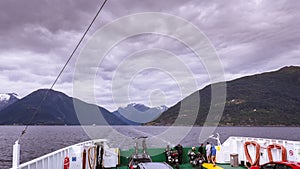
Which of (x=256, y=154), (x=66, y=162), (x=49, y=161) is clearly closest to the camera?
(x=49, y=161)

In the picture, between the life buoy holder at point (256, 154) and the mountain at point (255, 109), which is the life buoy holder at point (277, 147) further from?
the mountain at point (255, 109)

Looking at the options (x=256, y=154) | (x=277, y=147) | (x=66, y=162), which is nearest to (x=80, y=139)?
(x=256, y=154)

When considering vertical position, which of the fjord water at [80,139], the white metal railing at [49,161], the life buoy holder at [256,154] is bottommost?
the fjord water at [80,139]

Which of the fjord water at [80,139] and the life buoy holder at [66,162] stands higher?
the life buoy holder at [66,162]

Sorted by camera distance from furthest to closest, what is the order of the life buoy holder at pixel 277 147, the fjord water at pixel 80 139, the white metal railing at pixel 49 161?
the fjord water at pixel 80 139 → the life buoy holder at pixel 277 147 → the white metal railing at pixel 49 161

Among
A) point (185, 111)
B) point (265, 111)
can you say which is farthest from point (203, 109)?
point (265, 111)

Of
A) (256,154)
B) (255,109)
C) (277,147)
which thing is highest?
(255,109)

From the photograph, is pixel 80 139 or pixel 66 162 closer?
pixel 66 162

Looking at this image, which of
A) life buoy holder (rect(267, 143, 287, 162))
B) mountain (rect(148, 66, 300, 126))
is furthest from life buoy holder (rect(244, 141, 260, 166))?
mountain (rect(148, 66, 300, 126))

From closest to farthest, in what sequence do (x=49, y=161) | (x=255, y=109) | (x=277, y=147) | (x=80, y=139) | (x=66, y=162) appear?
(x=49, y=161) → (x=66, y=162) → (x=277, y=147) → (x=80, y=139) → (x=255, y=109)

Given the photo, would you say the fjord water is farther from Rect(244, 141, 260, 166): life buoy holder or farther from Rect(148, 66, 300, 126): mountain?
Rect(148, 66, 300, 126): mountain

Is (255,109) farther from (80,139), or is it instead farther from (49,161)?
(49,161)

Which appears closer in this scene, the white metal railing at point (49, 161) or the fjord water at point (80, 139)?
the white metal railing at point (49, 161)

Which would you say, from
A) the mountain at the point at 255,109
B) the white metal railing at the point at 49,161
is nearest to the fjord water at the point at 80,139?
the white metal railing at the point at 49,161
